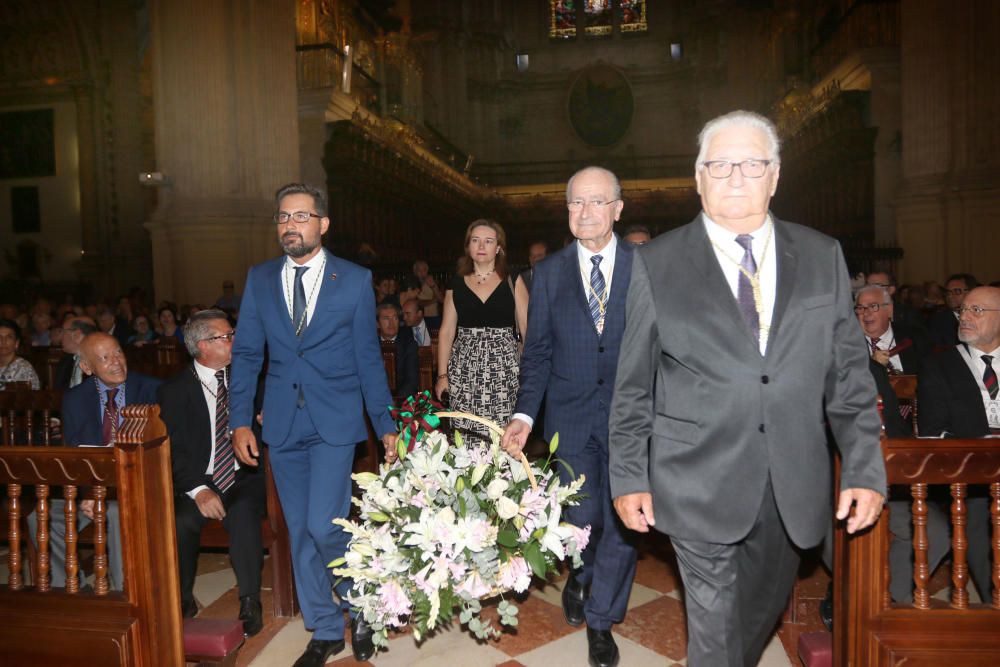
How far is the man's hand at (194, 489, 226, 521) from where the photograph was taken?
3.44m

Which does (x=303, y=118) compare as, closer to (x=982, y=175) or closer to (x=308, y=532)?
(x=982, y=175)

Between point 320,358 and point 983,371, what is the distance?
10.0 feet

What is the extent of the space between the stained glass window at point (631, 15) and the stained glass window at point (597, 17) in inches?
19.9

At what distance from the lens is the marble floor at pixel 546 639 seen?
3.18 m

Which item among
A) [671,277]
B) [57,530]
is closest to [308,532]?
[57,530]

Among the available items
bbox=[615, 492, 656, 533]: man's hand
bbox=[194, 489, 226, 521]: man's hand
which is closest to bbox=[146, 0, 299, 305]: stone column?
bbox=[194, 489, 226, 521]: man's hand

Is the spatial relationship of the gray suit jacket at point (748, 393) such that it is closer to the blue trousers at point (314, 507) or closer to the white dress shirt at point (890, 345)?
the blue trousers at point (314, 507)

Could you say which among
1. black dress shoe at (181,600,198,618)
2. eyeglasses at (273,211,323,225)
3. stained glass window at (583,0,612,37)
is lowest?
black dress shoe at (181,600,198,618)

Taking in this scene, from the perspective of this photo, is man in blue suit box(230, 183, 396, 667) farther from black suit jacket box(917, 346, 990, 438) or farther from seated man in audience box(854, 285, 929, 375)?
seated man in audience box(854, 285, 929, 375)

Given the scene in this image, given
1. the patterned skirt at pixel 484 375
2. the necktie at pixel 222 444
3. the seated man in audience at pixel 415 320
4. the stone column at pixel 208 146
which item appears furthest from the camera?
the stone column at pixel 208 146

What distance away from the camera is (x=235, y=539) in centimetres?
358

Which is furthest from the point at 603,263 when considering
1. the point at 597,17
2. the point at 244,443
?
the point at 597,17

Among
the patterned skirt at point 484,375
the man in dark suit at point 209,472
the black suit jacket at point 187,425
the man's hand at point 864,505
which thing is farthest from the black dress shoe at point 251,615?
the man's hand at point 864,505

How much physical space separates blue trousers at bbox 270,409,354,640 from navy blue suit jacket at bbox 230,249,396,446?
0.07 m
